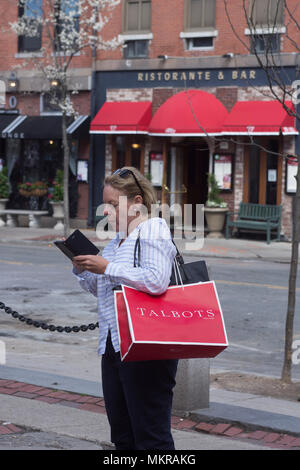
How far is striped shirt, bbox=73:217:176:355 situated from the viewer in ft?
12.7

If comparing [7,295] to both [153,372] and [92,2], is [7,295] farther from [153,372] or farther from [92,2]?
[92,2]

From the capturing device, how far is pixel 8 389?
263 inches

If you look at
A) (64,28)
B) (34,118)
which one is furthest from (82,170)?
(64,28)

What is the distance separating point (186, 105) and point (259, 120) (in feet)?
7.16

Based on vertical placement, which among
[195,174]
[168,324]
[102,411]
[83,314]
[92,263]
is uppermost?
[195,174]

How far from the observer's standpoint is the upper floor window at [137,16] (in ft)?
74.6

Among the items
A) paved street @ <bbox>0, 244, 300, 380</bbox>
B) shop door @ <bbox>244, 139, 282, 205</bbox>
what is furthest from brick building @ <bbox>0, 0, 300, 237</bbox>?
paved street @ <bbox>0, 244, 300, 380</bbox>

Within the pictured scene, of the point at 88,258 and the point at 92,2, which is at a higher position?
the point at 92,2

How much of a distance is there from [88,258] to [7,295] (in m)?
8.20

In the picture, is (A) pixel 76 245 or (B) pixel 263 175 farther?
(B) pixel 263 175

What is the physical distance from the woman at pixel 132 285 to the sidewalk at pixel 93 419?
52.0 inches

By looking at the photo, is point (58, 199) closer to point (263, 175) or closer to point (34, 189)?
point (34, 189)

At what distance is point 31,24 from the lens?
76.8 ft
